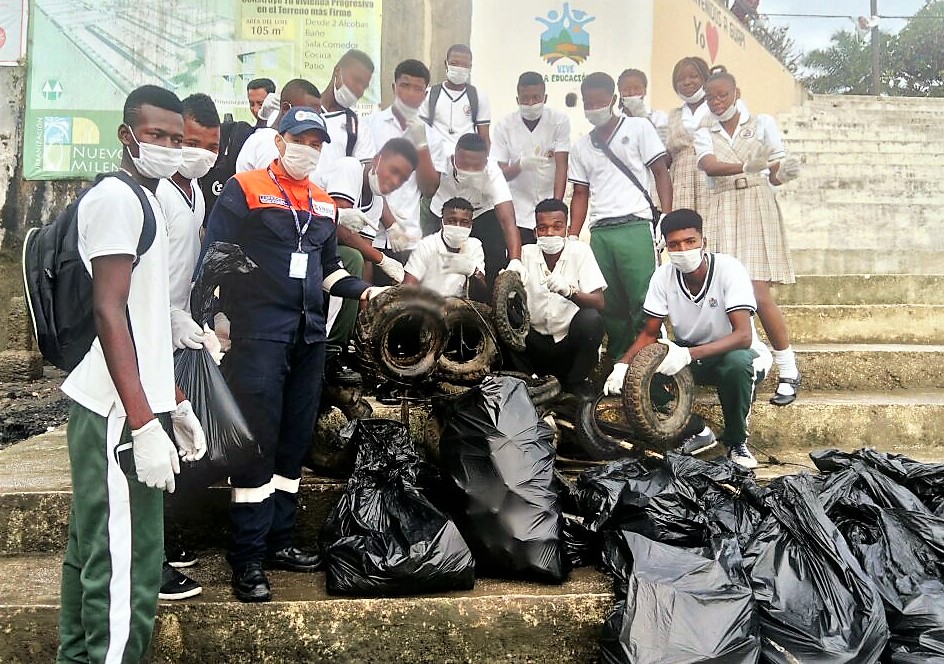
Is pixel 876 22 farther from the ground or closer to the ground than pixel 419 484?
farther from the ground

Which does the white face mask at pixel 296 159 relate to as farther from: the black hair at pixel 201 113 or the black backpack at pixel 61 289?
the black backpack at pixel 61 289

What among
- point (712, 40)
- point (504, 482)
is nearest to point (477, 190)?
point (712, 40)

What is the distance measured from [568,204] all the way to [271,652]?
9.53 feet

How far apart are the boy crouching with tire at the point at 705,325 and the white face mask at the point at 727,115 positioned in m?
0.67

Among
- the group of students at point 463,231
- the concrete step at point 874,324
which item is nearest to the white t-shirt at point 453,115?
the group of students at point 463,231

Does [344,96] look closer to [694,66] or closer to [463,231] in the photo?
[463,231]

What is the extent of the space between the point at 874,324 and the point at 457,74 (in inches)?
127

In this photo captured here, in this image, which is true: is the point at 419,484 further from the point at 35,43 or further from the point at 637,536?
the point at 35,43

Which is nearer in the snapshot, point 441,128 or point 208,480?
point 208,480

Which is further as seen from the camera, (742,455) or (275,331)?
(742,455)

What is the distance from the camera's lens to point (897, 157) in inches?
194

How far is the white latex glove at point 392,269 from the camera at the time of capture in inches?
154

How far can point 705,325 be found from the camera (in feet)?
13.1

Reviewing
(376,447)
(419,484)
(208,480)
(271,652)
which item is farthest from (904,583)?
(208,480)
